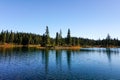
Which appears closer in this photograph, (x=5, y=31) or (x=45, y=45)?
(x=45, y=45)

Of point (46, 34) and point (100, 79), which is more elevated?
point (46, 34)

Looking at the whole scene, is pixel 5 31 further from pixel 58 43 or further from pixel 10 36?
pixel 58 43

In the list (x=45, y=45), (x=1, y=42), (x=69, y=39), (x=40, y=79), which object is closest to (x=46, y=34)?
(x=45, y=45)

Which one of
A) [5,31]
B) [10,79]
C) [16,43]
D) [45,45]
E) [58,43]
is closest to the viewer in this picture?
[10,79]

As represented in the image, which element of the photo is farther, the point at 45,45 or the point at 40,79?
the point at 45,45

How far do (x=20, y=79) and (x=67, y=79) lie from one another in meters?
8.53

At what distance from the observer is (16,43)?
7761 inches

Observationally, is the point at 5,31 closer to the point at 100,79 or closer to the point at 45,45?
the point at 45,45

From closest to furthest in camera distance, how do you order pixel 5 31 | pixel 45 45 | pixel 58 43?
pixel 45 45, pixel 58 43, pixel 5 31

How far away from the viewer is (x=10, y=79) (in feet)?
95.8

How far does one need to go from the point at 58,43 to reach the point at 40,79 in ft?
445

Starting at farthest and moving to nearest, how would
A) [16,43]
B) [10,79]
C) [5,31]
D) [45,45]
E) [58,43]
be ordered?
[16,43] → [5,31] → [58,43] → [45,45] → [10,79]

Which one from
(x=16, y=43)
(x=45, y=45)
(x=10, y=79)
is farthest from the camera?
(x=16, y=43)

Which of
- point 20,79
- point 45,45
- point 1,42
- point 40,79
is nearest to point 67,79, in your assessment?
point 40,79
